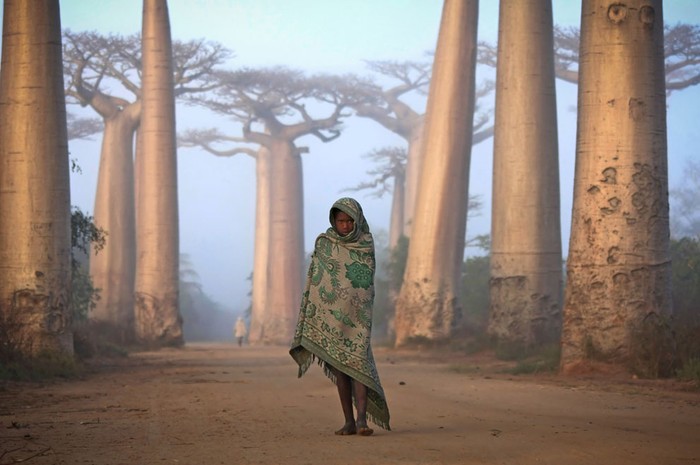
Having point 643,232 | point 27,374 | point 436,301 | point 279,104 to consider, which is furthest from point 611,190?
point 279,104

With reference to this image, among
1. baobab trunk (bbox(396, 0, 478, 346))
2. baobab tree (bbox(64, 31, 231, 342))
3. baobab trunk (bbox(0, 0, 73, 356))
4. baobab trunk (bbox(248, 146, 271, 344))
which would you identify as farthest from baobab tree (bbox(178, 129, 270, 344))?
baobab trunk (bbox(0, 0, 73, 356))

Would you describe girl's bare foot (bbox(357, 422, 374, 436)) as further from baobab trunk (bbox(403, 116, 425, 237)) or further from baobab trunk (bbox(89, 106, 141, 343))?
baobab trunk (bbox(403, 116, 425, 237))

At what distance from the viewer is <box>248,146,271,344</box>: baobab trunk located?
46269 mm

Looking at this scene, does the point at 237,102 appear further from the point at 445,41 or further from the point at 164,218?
the point at 445,41

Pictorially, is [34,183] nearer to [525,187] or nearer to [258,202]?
[525,187]

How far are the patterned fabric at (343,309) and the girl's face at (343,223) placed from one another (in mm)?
37

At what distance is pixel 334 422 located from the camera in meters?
8.07

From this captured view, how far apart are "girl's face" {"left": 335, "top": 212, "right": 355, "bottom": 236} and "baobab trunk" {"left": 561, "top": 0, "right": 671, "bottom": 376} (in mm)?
5832

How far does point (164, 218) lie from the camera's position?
26719mm

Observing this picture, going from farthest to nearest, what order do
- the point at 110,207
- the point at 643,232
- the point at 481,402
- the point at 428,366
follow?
the point at 110,207, the point at 428,366, the point at 643,232, the point at 481,402

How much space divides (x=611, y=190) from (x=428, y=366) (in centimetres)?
519

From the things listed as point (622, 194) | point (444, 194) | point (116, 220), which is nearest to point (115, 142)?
point (116, 220)

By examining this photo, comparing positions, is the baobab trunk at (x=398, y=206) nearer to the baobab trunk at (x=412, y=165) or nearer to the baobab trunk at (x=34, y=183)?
the baobab trunk at (x=412, y=165)

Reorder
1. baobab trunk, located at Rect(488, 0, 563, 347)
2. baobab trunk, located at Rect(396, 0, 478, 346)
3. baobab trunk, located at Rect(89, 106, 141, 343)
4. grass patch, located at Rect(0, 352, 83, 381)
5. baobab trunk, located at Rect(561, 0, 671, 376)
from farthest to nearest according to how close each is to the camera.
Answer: baobab trunk, located at Rect(89, 106, 141, 343), baobab trunk, located at Rect(396, 0, 478, 346), baobab trunk, located at Rect(488, 0, 563, 347), grass patch, located at Rect(0, 352, 83, 381), baobab trunk, located at Rect(561, 0, 671, 376)
